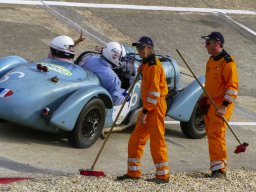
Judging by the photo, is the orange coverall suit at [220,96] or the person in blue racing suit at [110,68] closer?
the orange coverall suit at [220,96]

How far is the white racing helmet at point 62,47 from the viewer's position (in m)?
11.0

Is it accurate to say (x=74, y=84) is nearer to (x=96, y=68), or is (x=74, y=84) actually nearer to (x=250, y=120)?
(x=96, y=68)

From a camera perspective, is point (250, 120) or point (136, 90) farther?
point (250, 120)

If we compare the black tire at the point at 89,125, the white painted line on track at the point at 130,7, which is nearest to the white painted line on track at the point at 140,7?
the white painted line on track at the point at 130,7

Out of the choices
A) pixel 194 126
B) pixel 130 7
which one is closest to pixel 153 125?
pixel 194 126

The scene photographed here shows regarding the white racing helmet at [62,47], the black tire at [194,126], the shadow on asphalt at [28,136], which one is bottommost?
the shadow on asphalt at [28,136]

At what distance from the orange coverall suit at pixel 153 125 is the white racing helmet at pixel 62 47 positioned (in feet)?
7.16

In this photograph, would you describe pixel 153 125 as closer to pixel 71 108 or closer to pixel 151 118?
pixel 151 118

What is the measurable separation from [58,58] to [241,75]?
251 inches

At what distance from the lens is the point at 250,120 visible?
13461 millimetres

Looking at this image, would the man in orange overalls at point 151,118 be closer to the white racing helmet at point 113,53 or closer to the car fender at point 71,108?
the car fender at point 71,108

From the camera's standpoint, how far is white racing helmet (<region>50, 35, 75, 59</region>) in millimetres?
11031

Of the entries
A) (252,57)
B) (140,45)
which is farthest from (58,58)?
(252,57)

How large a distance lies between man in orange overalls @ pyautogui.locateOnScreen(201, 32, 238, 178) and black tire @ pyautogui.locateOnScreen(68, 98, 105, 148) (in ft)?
5.70
